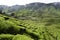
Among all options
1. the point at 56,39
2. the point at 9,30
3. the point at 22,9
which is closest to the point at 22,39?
the point at 9,30

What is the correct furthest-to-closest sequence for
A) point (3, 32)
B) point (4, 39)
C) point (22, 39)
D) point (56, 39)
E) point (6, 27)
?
point (56, 39), point (6, 27), point (3, 32), point (22, 39), point (4, 39)

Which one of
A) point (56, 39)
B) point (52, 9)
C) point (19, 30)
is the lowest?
point (52, 9)

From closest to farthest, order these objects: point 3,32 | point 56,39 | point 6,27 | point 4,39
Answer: point 4,39 → point 3,32 → point 6,27 → point 56,39

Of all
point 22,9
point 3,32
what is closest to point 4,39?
point 3,32

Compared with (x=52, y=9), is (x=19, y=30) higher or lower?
higher

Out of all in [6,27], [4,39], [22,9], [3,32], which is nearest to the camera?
[4,39]

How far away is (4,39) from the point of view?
27594 mm

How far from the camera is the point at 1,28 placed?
35375mm

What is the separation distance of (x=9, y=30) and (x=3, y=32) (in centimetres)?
189

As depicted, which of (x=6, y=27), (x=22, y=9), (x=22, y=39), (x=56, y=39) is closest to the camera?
(x=22, y=39)

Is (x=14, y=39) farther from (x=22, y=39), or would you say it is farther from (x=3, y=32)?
(x=3, y=32)

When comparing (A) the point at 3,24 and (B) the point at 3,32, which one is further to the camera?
(A) the point at 3,24

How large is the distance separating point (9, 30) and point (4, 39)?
302 inches

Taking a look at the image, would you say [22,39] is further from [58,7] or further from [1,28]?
[58,7]
